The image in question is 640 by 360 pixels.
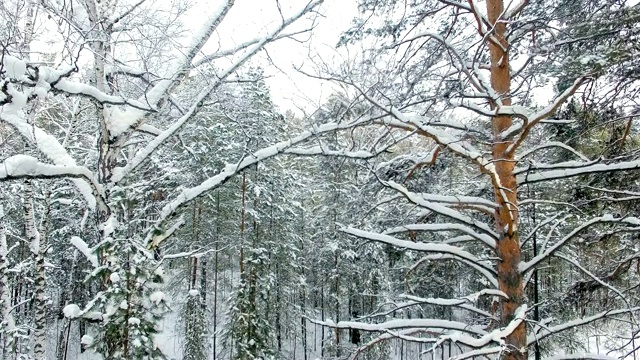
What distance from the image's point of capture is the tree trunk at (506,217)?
3.38 m

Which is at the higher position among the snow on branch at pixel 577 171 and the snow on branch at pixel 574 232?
the snow on branch at pixel 577 171

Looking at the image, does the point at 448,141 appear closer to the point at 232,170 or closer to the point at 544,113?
the point at 544,113

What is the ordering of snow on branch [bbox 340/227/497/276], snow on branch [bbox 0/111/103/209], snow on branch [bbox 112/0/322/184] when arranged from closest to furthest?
snow on branch [bbox 340/227/497/276], snow on branch [bbox 0/111/103/209], snow on branch [bbox 112/0/322/184]

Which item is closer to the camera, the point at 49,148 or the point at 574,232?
the point at 574,232

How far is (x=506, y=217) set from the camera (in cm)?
349

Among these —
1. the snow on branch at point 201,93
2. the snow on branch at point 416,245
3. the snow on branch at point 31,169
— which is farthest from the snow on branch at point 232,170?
the snow on branch at point 416,245

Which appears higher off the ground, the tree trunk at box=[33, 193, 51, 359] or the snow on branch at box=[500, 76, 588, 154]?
the snow on branch at box=[500, 76, 588, 154]

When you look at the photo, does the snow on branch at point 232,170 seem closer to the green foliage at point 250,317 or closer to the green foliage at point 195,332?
the green foliage at point 250,317

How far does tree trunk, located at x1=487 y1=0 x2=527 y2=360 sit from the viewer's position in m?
3.38

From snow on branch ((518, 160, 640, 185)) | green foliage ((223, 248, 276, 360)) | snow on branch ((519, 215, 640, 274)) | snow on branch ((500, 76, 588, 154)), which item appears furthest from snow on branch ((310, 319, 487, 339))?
green foliage ((223, 248, 276, 360))

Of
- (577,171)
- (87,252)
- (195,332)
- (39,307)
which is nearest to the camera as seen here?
(577,171)

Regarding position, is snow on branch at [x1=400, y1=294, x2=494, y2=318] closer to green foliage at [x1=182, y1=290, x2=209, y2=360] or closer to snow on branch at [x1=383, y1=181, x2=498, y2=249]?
snow on branch at [x1=383, y1=181, x2=498, y2=249]

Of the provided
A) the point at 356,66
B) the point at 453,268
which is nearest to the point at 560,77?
the point at 356,66

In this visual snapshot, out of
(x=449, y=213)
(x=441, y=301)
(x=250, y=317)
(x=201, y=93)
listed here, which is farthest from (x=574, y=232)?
(x=250, y=317)
